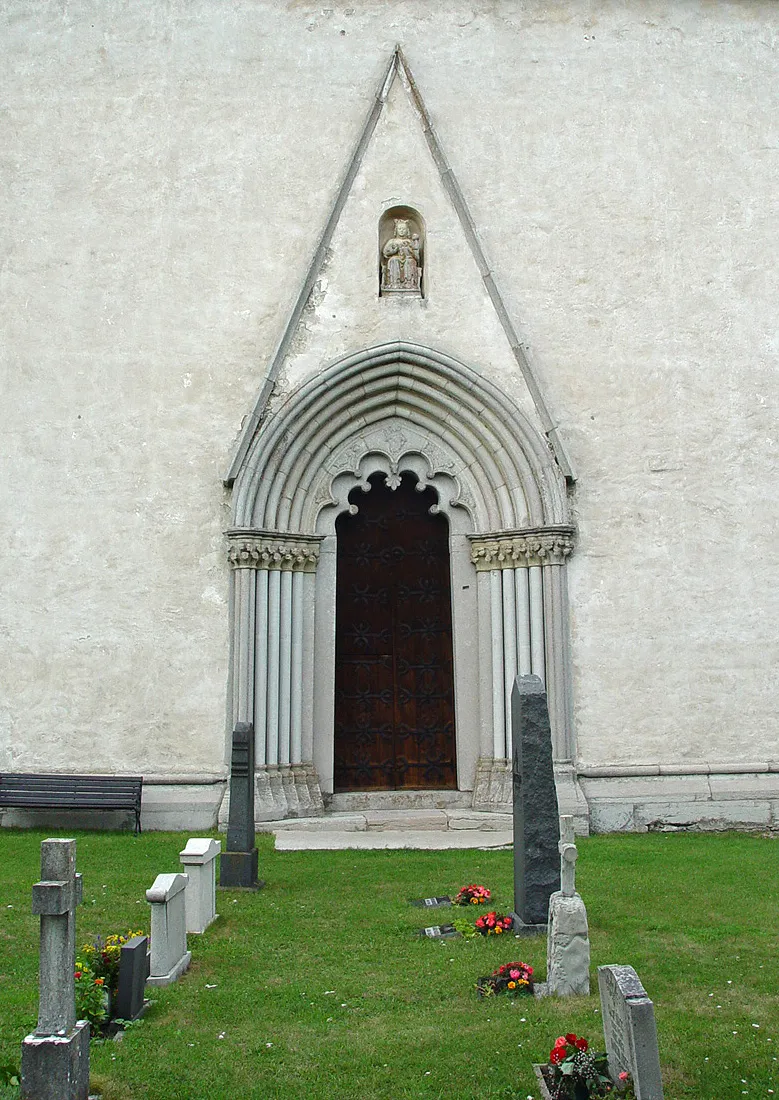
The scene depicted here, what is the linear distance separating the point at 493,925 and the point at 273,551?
5.95 m

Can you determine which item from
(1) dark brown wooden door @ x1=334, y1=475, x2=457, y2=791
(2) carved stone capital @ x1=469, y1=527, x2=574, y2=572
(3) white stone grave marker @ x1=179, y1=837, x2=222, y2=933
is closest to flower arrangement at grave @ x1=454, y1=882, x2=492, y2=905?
(3) white stone grave marker @ x1=179, y1=837, x2=222, y2=933

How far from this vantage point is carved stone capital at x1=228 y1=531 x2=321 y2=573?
11.8m

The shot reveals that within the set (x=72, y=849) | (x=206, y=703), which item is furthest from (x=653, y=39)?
(x=72, y=849)

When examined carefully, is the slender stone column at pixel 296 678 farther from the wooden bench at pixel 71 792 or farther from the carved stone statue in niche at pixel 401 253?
the carved stone statue in niche at pixel 401 253

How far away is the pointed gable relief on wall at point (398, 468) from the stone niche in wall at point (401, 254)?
2cm

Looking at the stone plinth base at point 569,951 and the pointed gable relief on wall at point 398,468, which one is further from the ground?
the pointed gable relief on wall at point 398,468

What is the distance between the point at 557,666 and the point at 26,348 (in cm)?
723

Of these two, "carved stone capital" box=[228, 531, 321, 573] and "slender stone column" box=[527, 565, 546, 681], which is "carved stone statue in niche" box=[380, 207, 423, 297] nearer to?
"carved stone capital" box=[228, 531, 321, 573]

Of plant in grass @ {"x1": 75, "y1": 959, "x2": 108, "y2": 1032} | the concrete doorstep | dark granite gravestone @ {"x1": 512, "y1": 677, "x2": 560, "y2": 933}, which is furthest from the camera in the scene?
the concrete doorstep

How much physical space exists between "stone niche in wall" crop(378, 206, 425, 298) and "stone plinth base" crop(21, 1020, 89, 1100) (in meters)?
10.0

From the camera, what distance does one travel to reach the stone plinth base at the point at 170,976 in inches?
233

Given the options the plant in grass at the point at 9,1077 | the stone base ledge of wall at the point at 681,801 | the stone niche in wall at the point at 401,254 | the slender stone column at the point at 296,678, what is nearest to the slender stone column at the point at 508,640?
the stone base ledge of wall at the point at 681,801

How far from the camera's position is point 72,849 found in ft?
14.8

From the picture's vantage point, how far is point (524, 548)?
12.1 m
